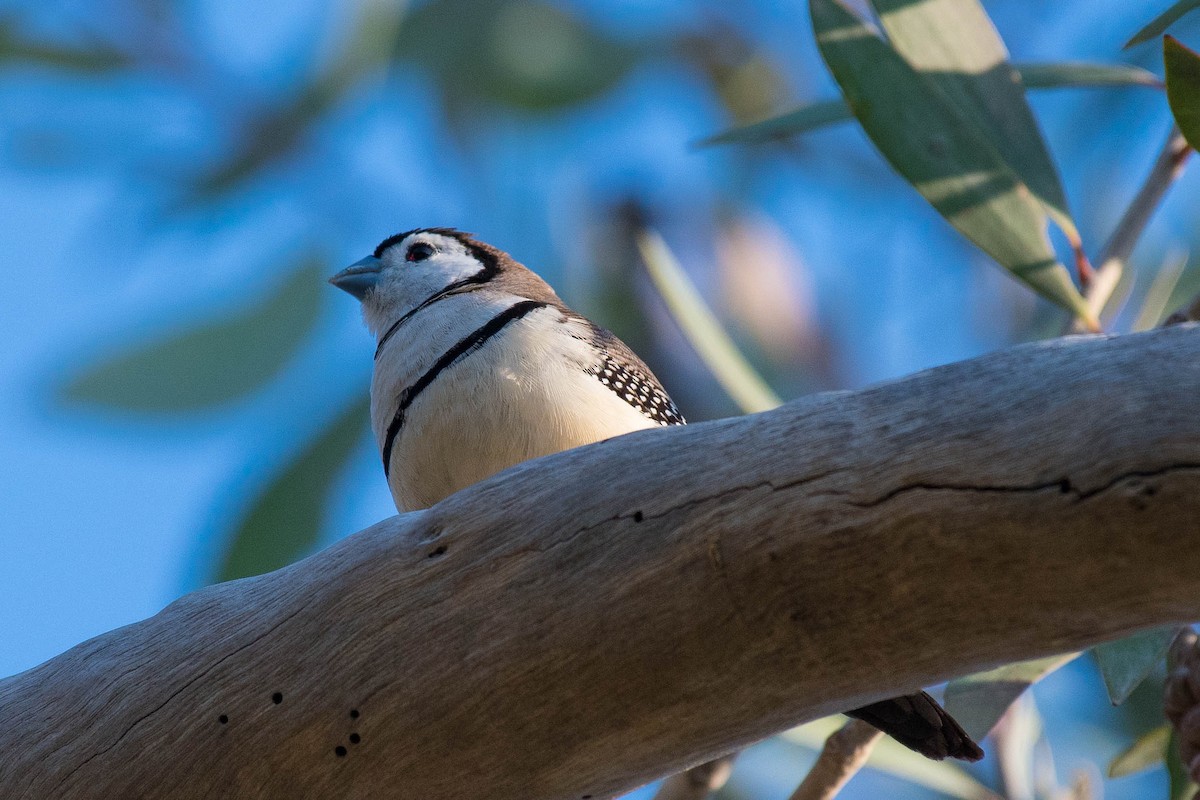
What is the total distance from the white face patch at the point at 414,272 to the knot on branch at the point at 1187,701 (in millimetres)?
2302

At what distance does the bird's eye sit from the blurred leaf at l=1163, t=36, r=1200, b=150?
7.67 ft

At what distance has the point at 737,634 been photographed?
6.77 ft

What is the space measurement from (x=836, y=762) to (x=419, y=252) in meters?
2.18

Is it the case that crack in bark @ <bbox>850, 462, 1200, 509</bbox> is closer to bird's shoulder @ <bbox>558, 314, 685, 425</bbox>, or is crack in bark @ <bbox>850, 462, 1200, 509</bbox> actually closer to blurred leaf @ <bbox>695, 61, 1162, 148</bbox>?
bird's shoulder @ <bbox>558, 314, 685, 425</bbox>

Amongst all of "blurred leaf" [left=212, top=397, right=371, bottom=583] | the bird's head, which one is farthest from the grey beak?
"blurred leaf" [left=212, top=397, right=371, bottom=583]

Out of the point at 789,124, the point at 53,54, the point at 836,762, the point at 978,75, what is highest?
the point at 53,54

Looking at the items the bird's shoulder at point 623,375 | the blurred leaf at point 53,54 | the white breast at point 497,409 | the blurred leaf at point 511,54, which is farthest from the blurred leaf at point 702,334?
the blurred leaf at point 53,54

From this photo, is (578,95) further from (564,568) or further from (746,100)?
(564,568)

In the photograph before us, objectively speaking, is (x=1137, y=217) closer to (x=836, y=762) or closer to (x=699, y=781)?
(x=836, y=762)

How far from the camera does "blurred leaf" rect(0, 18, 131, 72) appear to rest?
681 cm

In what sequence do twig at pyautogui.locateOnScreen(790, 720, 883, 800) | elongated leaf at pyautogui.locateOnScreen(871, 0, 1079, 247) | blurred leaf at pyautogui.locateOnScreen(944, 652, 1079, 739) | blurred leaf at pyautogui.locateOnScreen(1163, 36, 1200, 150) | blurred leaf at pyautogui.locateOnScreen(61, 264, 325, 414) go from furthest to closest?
1. blurred leaf at pyautogui.locateOnScreen(61, 264, 325, 414)
2. elongated leaf at pyautogui.locateOnScreen(871, 0, 1079, 247)
3. blurred leaf at pyautogui.locateOnScreen(944, 652, 1079, 739)
4. twig at pyautogui.locateOnScreen(790, 720, 883, 800)
5. blurred leaf at pyautogui.locateOnScreen(1163, 36, 1200, 150)

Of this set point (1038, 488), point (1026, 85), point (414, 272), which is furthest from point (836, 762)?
point (414, 272)

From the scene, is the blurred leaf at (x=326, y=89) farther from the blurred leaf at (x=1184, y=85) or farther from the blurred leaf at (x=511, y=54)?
the blurred leaf at (x=1184, y=85)

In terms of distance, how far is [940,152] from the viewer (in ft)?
10.7
